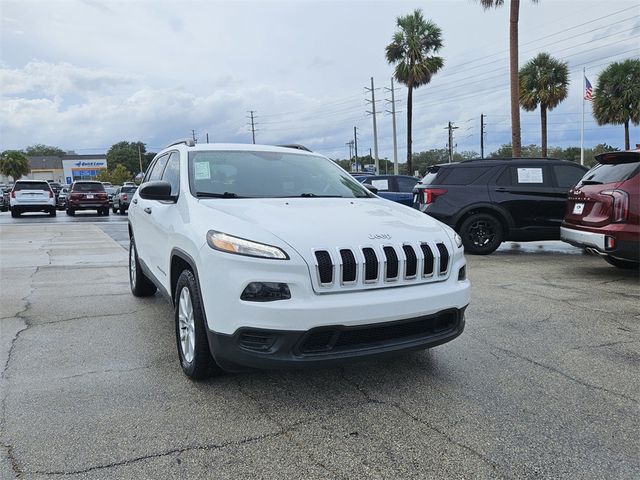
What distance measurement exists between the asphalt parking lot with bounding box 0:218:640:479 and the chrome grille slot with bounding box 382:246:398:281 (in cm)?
80

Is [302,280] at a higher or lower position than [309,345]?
higher

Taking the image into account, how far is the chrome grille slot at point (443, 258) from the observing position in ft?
10.5

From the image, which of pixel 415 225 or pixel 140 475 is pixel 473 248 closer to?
pixel 415 225

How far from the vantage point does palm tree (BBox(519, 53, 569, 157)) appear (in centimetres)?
2972

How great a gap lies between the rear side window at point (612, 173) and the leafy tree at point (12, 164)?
→ 9157 cm

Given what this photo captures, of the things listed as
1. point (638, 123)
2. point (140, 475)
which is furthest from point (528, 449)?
point (638, 123)

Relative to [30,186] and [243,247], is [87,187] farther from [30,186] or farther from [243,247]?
[243,247]

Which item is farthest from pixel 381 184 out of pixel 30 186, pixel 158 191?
pixel 30 186

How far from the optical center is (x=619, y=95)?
28844 mm

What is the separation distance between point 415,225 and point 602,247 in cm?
411

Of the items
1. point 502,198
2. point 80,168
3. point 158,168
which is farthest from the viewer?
point 80,168

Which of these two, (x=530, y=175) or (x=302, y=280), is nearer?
(x=302, y=280)

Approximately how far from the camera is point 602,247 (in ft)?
20.5

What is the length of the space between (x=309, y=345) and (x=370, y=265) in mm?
584
